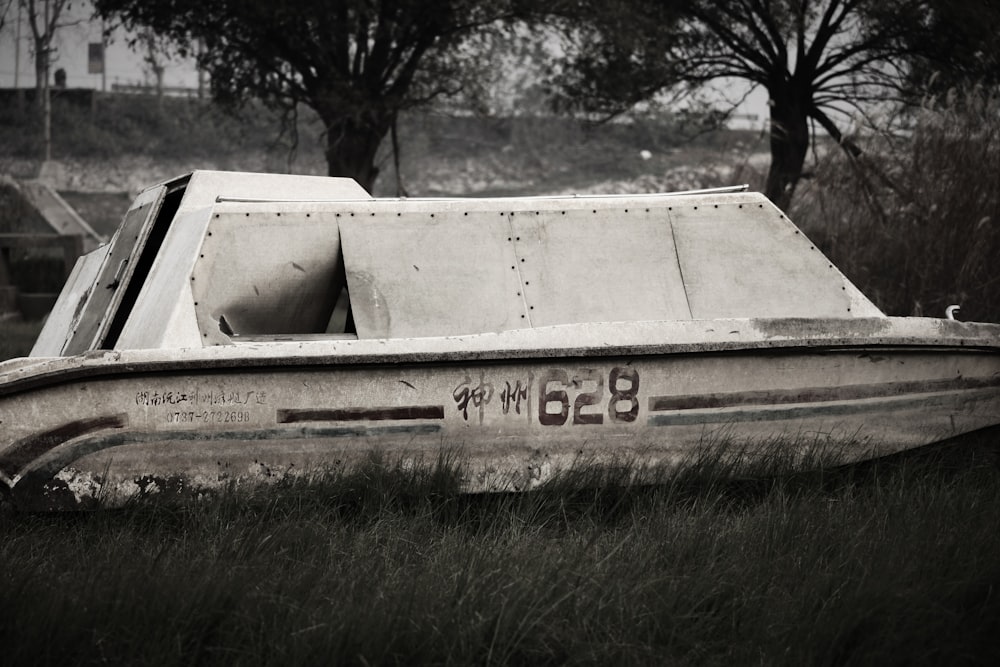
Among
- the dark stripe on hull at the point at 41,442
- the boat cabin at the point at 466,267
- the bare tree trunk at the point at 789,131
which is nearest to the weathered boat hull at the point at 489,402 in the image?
the dark stripe on hull at the point at 41,442

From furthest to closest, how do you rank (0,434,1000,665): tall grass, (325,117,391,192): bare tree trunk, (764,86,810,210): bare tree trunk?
1. (325,117,391,192): bare tree trunk
2. (764,86,810,210): bare tree trunk
3. (0,434,1000,665): tall grass

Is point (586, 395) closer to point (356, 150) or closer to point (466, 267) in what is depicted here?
point (466, 267)

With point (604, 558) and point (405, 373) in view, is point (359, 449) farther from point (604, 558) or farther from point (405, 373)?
point (604, 558)

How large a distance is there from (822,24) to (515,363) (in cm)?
1193

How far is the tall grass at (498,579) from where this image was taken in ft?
8.93

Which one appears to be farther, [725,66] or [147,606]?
[725,66]

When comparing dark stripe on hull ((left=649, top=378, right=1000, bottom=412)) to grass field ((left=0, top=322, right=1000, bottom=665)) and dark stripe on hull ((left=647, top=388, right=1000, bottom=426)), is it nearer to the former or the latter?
dark stripe on hull ((left=647, top=388, right=1000, bottom=426))

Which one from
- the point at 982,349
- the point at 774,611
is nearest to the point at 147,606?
the point at 774,611

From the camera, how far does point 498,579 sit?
9.95ft

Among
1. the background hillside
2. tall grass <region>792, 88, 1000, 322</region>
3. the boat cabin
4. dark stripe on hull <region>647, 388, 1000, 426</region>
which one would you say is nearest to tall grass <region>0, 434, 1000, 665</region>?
dark stripe on hull <region>647, 388, 1000, 426</region>

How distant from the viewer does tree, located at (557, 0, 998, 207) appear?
45.8 feet

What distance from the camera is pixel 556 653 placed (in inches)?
110

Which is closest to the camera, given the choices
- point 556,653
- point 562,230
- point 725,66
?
point 556,653

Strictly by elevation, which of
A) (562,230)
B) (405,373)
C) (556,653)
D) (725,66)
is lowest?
(556,653)
